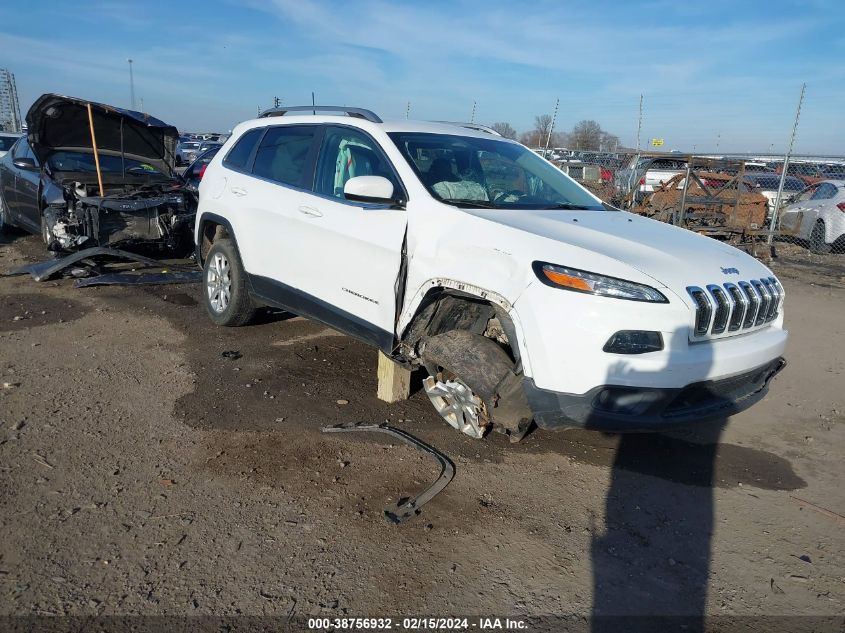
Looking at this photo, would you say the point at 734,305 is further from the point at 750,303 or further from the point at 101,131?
the point at 101,131

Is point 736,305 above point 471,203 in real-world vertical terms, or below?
below

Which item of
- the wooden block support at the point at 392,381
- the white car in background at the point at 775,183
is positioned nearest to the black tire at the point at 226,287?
the wooden block support at the point at 392,381

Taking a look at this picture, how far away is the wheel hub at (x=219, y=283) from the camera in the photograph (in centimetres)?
572

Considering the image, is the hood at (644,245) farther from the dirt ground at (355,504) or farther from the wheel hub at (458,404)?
the dirt ground at (355,504)

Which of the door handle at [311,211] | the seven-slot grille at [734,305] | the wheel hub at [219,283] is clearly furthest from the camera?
the wheel hub at [219,283]

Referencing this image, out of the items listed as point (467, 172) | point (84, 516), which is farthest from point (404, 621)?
point (467, 172)

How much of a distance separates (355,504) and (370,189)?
1772 mm

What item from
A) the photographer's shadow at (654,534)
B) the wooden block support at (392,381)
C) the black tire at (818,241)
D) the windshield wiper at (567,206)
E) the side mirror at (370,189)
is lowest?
the photographer's shadow at (654,534)

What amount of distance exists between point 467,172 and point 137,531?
286cm

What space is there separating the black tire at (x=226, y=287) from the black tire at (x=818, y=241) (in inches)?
446

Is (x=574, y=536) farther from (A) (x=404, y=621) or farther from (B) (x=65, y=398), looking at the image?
(B) (x=65, y=398)

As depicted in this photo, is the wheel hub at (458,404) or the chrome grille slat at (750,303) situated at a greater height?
the chrome grille slat at (750,303)

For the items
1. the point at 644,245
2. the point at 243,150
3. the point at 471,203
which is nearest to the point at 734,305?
the point at 644,245

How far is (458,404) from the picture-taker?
392cm
